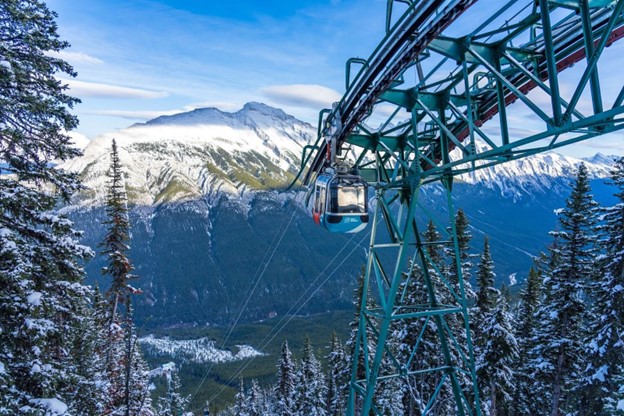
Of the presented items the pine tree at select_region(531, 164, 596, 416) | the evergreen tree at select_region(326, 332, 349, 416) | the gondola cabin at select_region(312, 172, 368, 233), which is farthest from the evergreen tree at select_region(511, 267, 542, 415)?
the gondola cabin at select_region(312, 172, 368, 233)

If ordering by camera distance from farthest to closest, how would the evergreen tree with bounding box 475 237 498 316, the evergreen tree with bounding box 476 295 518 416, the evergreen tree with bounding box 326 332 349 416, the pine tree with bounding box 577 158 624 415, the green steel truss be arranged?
the evergreen tree with bounding box 326 332 349 416
the evergreen tree with bounding box 475 237 498 316
the evergreen tree with bounding box 476 295 518 416
the pine tree with bounding box 577 158 624 415
the green steel truss

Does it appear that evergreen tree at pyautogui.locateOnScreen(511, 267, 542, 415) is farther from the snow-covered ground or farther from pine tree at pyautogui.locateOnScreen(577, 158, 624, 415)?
the snow-covered ground

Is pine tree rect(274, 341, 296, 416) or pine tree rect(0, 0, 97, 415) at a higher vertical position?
pine tree rect(0, 0, 97, 415)

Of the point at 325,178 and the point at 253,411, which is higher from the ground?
the point at 325,178

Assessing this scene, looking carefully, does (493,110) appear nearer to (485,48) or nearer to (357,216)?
(485,48)

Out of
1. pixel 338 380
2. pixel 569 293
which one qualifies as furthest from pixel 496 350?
pixel 338 380

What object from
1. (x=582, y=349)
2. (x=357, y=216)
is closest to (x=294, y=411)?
(x=582, y=349)

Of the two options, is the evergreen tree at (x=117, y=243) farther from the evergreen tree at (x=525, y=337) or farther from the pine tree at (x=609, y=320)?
the evergreen tree at (x=525, y=337)
